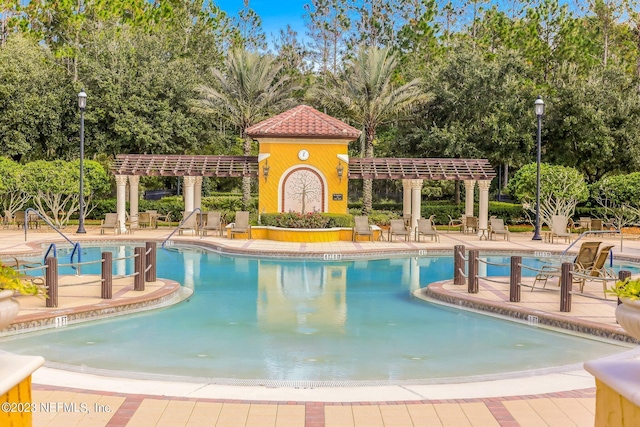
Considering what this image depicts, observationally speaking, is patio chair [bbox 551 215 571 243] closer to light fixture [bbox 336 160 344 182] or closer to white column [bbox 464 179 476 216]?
white column [bbox 464 179 476 216]

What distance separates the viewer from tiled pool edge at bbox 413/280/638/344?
10.4 metres

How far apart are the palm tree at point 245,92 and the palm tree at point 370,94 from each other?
2.31 metres

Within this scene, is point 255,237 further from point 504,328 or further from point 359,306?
point 504,328

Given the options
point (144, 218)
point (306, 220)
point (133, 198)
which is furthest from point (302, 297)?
point (133, 198)

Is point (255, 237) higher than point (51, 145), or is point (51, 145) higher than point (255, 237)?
point (51, 145)

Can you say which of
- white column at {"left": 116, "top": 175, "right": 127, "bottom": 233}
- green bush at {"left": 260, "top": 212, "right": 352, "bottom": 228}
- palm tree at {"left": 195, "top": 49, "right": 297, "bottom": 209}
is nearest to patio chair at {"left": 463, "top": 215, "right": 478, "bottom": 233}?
green bush at {"left": 260, "top": 212, "right": 352, "bottom": 228}

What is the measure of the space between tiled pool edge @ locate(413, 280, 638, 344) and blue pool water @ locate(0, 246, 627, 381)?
233 millimetres

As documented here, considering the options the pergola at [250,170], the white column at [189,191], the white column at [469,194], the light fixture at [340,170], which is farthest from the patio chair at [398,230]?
the white column at [189,191]

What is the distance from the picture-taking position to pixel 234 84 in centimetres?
3309

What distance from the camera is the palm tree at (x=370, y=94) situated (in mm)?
32438

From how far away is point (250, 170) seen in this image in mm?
27422

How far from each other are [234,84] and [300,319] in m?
22.6

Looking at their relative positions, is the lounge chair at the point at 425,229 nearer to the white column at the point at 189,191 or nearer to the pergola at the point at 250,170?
the pergola at the point at 250,170

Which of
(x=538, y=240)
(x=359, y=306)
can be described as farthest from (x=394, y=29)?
(x=359, y=306)
